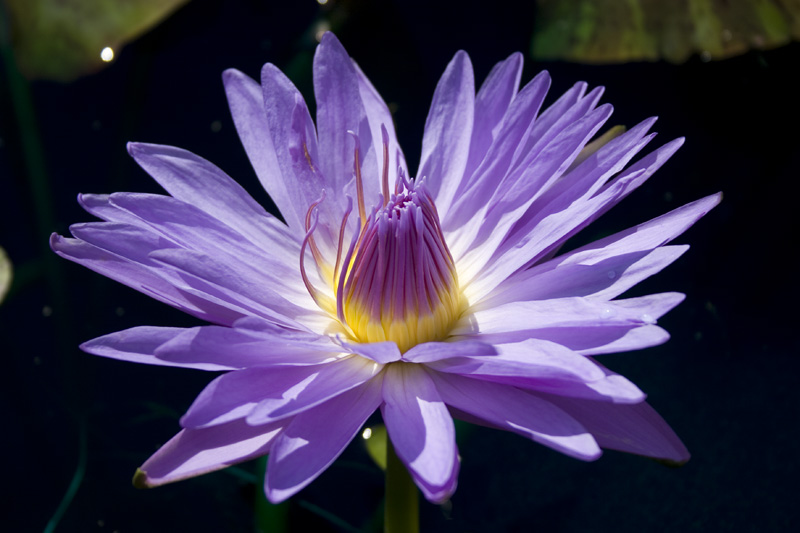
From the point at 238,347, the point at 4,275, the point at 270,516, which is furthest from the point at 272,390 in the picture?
the point at 4,275

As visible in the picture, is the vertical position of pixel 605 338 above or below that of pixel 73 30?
below

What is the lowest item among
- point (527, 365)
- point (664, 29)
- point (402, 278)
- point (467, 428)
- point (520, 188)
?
point (467, 428)

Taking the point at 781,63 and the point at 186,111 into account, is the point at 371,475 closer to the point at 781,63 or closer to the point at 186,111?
the point at 186,111

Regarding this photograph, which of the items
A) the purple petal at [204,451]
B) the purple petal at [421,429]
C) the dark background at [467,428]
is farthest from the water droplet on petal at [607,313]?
the dark background at [467,428]

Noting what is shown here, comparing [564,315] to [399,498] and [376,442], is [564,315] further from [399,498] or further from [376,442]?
[376,442]

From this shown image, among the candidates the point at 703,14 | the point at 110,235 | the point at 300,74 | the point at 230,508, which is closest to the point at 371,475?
the point at 230,508

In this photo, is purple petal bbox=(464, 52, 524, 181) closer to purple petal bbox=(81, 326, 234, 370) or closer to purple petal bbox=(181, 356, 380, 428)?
purple petal bbox=(181, 356, 380, 428)

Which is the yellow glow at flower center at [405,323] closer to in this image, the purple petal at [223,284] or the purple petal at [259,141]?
the purple petal at [223,284]
